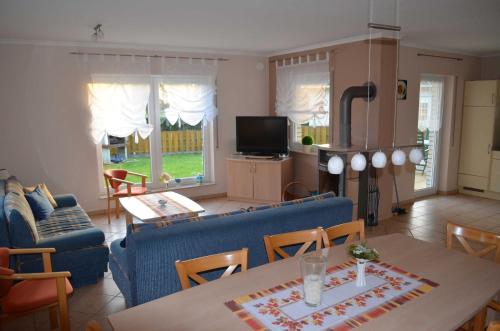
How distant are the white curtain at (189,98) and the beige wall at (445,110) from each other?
308cm

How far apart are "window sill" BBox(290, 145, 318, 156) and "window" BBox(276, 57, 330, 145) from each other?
110 millimetres

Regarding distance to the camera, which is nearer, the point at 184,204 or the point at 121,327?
the point at 121,327

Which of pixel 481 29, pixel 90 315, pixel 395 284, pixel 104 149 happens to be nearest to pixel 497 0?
pixel 481 29

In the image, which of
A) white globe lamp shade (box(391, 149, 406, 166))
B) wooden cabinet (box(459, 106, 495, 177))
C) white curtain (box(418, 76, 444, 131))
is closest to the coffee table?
white globe lamp shade (box(391, 149, 406, 166))

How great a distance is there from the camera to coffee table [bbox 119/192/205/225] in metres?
4.21

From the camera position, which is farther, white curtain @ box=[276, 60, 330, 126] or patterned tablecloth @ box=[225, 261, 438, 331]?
white curtain @ box=[276, 60, 330, 126]

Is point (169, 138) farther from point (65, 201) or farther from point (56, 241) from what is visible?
point (56, 241)

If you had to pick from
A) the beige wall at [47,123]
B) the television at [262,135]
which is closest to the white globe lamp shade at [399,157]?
the television at [262,135]

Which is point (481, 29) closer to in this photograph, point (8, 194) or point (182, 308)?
point (182, 308)

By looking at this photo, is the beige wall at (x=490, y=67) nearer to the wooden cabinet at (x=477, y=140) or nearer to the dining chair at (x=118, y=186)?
A: the wooden cabinet at (x=477, y=140)

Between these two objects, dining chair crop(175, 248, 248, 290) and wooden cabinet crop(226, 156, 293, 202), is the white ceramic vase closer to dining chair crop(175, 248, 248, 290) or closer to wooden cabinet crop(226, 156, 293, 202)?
dining chair crop(175, 248, 248, 290)

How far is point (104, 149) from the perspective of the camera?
6.18m

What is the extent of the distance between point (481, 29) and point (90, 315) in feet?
17.4

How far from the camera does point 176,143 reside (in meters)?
6.75
